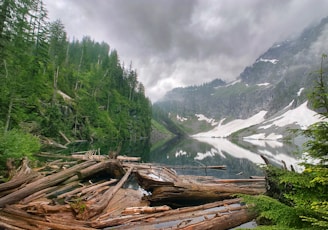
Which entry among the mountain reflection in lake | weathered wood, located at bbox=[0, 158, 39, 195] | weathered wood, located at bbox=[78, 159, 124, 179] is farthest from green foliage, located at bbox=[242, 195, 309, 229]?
weathered wood, located at bbox=[78, 159, 124, 179]

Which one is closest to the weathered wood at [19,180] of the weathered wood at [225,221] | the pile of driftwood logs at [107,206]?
the pile of driftwood logs at [107,206]

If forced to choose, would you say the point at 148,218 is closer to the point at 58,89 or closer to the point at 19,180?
the point at 19,180

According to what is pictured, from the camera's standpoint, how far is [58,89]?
72812 mm

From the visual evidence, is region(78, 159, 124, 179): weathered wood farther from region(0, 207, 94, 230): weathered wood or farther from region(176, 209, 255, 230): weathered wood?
region(176, 209, 255, 230): weathered wood

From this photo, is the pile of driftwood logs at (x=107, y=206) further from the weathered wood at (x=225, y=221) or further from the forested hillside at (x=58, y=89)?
the forested hillside at (x=58, y=89)

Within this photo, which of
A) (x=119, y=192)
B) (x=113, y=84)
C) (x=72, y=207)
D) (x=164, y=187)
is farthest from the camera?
(x=113, y=84)

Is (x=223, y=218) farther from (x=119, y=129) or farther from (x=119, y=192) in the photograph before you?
(x=119, y=129)

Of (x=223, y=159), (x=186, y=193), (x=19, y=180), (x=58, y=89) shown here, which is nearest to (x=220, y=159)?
(x=223, y=159)

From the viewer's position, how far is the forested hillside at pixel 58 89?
22.7 m

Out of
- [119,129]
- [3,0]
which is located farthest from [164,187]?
[119,129]

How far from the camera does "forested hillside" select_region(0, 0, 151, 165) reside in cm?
2266

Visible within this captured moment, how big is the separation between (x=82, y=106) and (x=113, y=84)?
42.5 metres

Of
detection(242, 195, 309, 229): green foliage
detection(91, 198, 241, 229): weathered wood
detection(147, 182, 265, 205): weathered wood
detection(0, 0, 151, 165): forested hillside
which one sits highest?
detection(0, 0, 151, 165): forested hillside

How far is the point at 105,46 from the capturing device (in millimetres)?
165375
